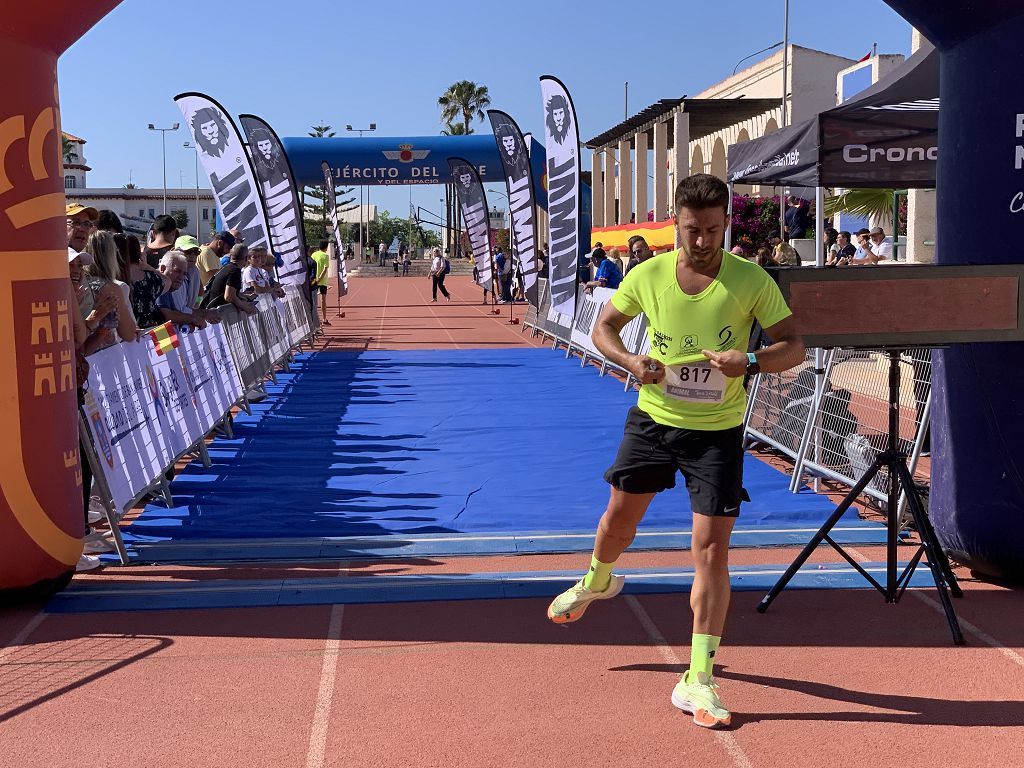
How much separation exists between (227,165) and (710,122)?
2473cm

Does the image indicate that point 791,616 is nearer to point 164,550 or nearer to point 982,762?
point 982,762

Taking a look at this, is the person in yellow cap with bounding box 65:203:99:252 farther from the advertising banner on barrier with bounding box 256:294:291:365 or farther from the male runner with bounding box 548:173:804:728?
the advertising banner on barrier with bounding box 256:294:291:365

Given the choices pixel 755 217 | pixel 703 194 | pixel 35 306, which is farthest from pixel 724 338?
pixel 755 217

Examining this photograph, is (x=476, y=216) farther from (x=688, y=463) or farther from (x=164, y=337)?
(x=688, y=463)

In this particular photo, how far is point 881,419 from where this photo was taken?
730cm

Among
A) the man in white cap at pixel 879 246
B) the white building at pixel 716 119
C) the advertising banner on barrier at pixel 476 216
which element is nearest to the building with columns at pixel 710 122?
the white building at pixel 716 119

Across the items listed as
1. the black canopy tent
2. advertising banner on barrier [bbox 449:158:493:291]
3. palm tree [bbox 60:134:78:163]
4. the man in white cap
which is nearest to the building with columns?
advertising banner on barrier [bbox 449:158:493:291]

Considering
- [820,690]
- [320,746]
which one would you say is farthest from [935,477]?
[320,746]

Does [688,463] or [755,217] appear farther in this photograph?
[755,217]

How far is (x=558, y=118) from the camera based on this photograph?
747 inches

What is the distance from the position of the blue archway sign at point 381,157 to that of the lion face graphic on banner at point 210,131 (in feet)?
72.4

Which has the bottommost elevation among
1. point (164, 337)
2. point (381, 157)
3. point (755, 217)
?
point (164, 337)

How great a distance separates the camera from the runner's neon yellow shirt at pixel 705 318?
409 centimetres

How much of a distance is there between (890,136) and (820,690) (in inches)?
328
